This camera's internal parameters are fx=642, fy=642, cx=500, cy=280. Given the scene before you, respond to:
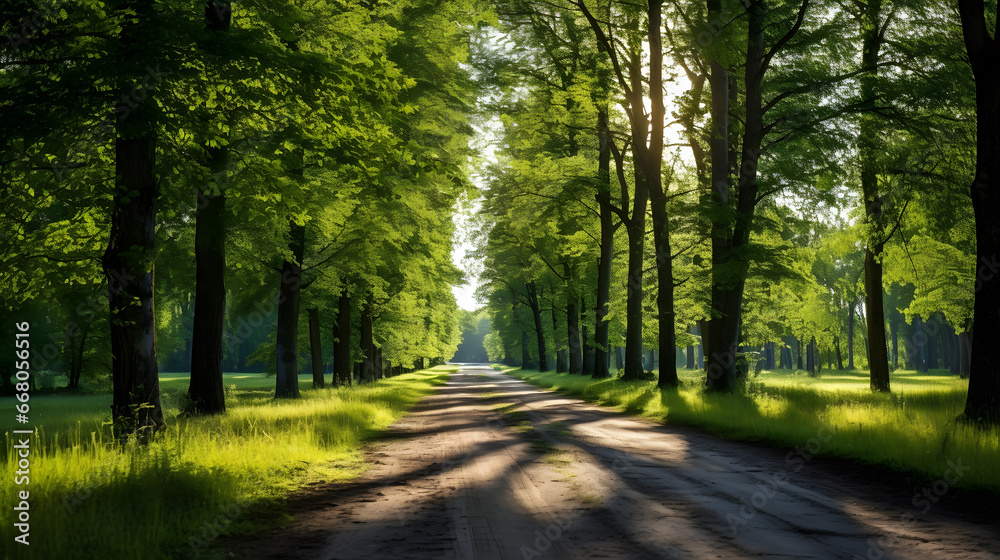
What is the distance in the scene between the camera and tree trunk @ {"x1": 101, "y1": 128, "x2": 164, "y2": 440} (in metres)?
9.25

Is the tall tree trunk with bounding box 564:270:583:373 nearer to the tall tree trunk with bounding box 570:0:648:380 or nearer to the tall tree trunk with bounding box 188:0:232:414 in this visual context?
the tall tree trunk with bounding box 570:0:648:380

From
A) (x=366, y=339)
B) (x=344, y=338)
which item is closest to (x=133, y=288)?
(x=344, y=338)

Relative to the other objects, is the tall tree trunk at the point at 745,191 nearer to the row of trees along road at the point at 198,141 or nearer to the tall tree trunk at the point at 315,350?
the row of trees along road at the point at 198,141

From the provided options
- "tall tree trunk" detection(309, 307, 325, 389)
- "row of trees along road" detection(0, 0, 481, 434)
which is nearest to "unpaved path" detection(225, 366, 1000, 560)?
"row of trees along road" detection(0, 0, 481, 434)

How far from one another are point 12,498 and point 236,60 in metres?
5.30

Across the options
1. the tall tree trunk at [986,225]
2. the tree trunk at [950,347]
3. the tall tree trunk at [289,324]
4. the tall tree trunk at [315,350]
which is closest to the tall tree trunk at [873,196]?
the tall tree trunk at [986,225]

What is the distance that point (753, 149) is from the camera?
17.9 metres

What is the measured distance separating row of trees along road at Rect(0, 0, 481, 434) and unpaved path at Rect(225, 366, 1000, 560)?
4.22m

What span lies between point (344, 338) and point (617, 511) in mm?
23643

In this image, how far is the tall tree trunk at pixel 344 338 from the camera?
92.4 ft

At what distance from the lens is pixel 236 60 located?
796cm

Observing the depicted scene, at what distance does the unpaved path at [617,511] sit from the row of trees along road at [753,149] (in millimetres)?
4336

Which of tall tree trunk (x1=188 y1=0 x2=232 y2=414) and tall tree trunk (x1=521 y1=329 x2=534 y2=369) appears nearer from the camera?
tall tree trunk (x1=188 y1=0 x2=232 y2=414)

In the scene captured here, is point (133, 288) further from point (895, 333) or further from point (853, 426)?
point (895, 333)
